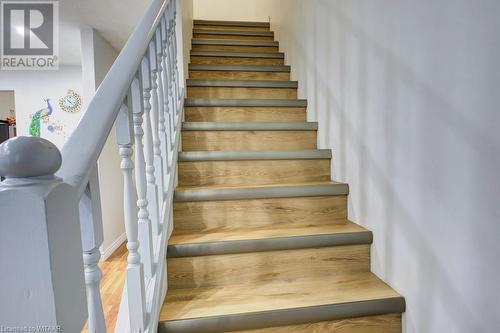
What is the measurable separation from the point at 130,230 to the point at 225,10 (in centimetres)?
493

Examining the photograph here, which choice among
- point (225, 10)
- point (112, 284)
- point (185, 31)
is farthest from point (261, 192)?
point (225, 10)

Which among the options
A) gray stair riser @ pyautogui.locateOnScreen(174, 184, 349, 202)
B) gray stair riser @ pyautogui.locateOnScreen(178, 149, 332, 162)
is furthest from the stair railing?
gray stair riser @ pyautogui.locateOnScreen(178, 149, 332, 162)

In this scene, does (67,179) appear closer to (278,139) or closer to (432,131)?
(432,131)

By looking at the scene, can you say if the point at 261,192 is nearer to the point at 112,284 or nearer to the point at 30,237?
the point at 30,237

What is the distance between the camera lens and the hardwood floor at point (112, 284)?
2.15 metres

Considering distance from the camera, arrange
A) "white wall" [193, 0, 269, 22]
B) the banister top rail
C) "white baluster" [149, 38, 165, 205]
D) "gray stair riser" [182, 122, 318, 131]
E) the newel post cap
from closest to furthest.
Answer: the newel post cap, the banister top rail, "white baluster" [149, 38, 165, 205], "gray stair riser" [182, 122, 318, 131], "white wall" [193, 0, 269, 22]

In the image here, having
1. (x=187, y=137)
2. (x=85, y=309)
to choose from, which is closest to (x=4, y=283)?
(x=85, y=309)

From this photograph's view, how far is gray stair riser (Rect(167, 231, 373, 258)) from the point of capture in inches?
48.6

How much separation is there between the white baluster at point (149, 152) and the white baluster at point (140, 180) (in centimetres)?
12

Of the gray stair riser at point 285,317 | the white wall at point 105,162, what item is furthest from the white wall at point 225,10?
the gray stair riser at point 285,317

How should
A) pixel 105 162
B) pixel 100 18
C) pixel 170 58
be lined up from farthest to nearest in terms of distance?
pixel 105 162, pixel 100 18, pixel 170 58

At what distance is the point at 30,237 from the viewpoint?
1.11 ft

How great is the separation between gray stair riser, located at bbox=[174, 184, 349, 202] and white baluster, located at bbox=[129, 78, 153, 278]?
1.51 feet

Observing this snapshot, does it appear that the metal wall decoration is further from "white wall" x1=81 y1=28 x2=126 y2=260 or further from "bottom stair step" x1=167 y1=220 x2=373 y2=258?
"bottom stair step" x1=167 y1=220 x2=373 y2=258
